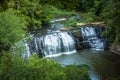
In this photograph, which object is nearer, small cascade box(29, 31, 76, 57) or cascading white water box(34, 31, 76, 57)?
small cascade box(29, 31, 76, 57)

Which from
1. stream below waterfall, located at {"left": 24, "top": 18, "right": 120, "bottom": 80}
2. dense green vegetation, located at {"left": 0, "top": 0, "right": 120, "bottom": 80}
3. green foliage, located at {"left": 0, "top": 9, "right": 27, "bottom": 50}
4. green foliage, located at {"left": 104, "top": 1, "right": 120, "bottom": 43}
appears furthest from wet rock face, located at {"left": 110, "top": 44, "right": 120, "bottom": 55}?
green foliage, located at {"left": 0, "top": 9, "right": 27, "bottom": 50}

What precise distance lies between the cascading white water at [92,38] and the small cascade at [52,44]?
1.92 metres

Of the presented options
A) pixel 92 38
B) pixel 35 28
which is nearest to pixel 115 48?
pixel 92 38

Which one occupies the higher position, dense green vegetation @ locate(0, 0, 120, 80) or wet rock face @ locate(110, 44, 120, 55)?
dense green vegetation @ locate(0, 0, 120, 80)

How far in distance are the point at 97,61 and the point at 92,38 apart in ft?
20.3

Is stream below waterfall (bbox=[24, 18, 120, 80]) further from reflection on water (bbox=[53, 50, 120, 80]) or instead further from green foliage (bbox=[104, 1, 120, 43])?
green foliage (bbox=[104, 1, 120, 43])

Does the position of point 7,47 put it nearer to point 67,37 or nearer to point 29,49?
point 29,49

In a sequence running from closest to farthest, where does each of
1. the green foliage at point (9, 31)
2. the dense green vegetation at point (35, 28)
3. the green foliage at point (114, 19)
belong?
the dense green vegetation at point (35, 28)
the green foliage at point (114, 19)
the green foliage at point (9, 31)

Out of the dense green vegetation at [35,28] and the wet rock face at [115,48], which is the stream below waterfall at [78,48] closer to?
the wet rock face at [115,48]

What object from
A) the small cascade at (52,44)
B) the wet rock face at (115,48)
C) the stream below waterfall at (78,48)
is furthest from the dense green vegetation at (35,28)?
the small cascade at (52,44)

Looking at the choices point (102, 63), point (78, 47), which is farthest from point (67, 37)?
point (102, 63)

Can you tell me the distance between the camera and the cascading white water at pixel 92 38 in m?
26.2

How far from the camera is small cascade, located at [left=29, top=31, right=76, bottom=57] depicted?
24.5 metres

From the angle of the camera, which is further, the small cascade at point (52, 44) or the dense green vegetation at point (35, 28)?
the small cascade at point (52, 44)
